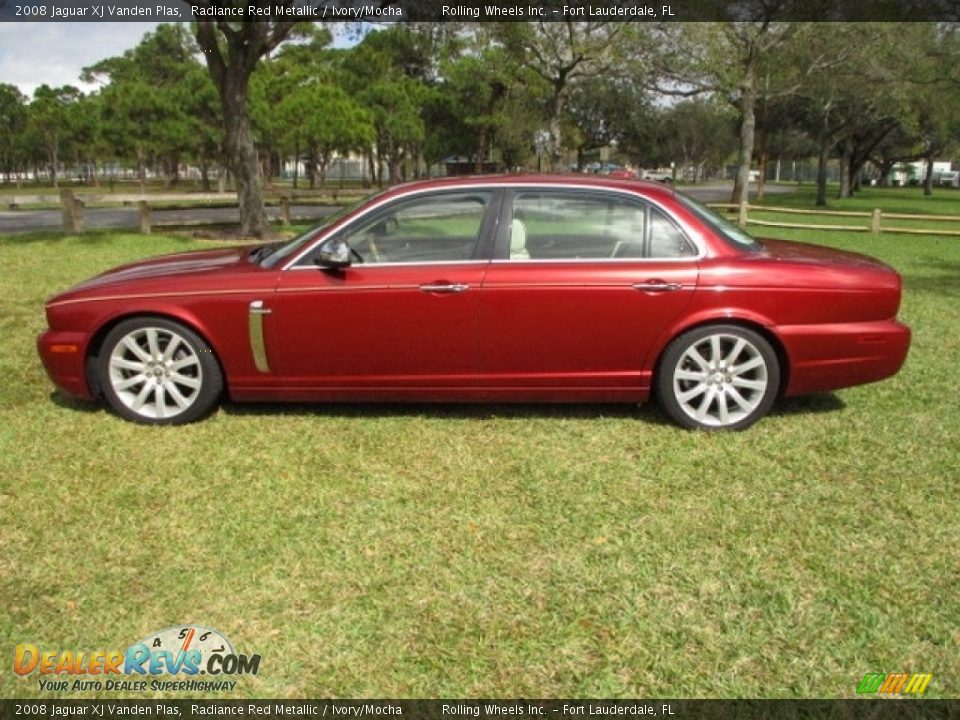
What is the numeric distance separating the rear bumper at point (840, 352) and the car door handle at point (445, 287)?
1828mm

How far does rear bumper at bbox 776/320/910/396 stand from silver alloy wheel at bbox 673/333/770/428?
0.65ft

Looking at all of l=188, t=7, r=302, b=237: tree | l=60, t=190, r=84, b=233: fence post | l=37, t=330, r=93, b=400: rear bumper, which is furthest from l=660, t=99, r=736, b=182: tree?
l=37, t=330, r=93, b=400: rear bumper

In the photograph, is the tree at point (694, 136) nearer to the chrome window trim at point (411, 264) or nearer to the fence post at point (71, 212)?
the fence post at point (71, 212)

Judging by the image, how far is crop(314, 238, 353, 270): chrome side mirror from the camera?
4109 millimetres

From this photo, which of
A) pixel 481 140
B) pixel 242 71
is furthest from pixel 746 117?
pixel 481 140

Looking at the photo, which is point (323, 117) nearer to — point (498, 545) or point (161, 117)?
point (161, 117)

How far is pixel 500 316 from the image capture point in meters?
4.16

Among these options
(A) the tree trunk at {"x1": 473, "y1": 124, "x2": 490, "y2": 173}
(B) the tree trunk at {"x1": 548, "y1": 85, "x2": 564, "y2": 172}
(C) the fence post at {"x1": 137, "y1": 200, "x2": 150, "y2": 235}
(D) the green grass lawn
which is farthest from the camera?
(A) the tree trunk at {"x1": 473, "y1": 124, "x2": 490, "y2": 173}

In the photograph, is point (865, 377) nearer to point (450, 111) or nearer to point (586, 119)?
point (450, 111)

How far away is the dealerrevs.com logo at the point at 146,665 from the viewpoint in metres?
2.36

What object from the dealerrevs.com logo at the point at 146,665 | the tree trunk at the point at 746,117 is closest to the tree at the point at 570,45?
the tree trunk at the point at 746,117

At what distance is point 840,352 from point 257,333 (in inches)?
133

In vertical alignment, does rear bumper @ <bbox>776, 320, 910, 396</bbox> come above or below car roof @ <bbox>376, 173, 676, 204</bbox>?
below

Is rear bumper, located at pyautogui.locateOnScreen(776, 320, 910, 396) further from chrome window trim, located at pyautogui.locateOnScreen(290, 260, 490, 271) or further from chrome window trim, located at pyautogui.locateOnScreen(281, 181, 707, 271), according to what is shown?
chrome window trim, located at pyautogui.locateOnScreen(290, 260, 490, 271)
